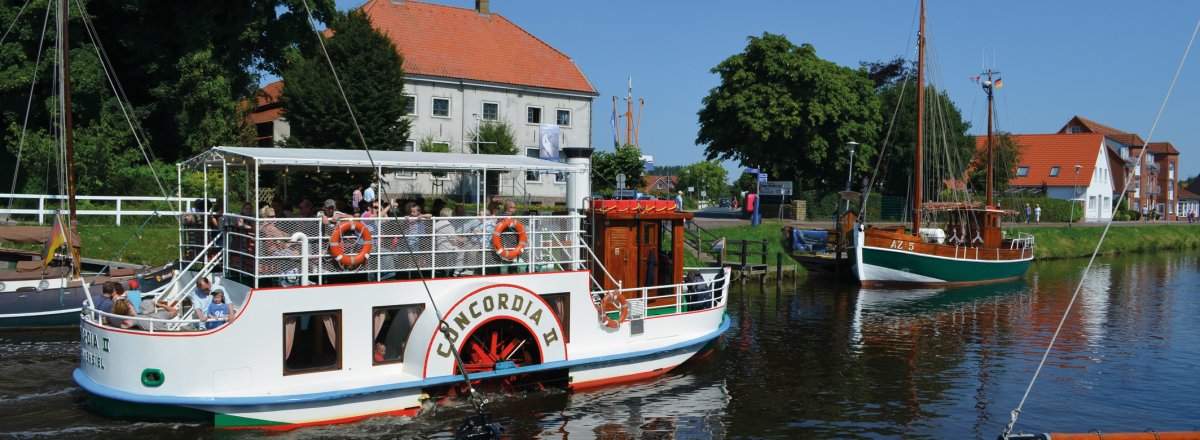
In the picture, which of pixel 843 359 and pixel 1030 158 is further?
pixel 1030 158

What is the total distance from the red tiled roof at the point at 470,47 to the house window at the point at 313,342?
3381 centimetres

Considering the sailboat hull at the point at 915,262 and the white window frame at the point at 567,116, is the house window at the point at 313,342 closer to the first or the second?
the sailboat hull at the point at 915,262

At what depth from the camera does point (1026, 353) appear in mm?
21203

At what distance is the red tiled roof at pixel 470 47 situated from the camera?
154ft

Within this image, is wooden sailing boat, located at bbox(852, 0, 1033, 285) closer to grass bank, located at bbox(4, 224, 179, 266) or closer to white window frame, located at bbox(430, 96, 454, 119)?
white window frame, located at bbox(430, 96, 454, 119)

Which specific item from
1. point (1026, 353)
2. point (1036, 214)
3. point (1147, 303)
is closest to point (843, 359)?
point (1026, 353)

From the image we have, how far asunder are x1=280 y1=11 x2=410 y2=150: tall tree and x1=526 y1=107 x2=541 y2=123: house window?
39.6ft

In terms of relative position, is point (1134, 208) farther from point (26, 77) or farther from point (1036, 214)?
point (26, 77)

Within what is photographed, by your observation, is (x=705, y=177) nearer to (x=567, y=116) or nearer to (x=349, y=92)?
(x=567, y=116)

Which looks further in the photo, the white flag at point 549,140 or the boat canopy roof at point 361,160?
the white flag at point 549,140

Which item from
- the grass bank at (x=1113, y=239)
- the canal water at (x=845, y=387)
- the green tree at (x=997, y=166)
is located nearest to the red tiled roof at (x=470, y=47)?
the canal water at (x=845, y=387)

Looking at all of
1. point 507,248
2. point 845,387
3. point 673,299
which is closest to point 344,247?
point 507,248

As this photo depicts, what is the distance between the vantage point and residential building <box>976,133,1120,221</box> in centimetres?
7819

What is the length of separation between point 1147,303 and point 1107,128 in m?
80.2
